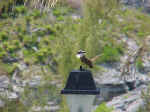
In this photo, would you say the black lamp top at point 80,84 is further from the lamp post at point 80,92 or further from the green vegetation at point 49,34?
the green vegetation at point 49,34

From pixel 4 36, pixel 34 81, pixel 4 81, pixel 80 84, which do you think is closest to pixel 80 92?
pixel 80 84

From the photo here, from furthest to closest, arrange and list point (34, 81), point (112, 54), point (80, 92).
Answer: point (112, 54)
point (34, 81)
point (80, 92)

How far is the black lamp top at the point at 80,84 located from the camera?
7.66 ft

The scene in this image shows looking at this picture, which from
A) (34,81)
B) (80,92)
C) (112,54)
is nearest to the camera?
(80,92)

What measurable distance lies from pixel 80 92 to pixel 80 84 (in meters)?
0.06

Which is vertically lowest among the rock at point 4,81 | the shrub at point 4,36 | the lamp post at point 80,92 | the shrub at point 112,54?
the rock at point 4,81

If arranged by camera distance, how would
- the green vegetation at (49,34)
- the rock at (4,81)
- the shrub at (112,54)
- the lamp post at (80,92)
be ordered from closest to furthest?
the lamp post at (80,92) < the rock at (4,81) < the green vegetation at (49,34) < the shrub at (112,54)

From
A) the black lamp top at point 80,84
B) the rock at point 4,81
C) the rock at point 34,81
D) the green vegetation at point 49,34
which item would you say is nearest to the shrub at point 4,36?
the green vegetation at point 49,34

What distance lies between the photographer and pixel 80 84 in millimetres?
2355

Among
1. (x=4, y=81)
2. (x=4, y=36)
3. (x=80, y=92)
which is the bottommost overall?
(x=4, y=81)

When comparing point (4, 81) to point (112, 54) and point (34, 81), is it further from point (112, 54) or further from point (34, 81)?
point (112, 54)

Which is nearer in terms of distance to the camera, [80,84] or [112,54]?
[80,84]

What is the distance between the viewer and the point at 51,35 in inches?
348

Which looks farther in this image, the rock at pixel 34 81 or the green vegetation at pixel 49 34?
the green vegetation at pixel 49 34
